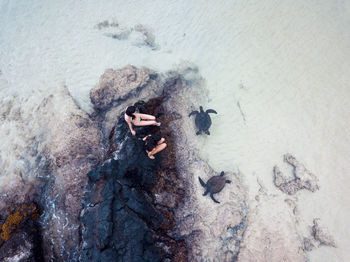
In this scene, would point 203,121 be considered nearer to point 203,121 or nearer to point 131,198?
point 203,121

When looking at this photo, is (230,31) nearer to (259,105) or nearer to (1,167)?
(259,105)

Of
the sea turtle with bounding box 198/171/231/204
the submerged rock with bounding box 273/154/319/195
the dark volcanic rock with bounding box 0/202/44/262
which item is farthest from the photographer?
the submerged rock with bounding box 273/154/319/195

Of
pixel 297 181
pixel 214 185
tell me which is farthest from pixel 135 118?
pixel 297 181

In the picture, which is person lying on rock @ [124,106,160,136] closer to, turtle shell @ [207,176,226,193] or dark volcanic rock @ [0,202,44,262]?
turtle shell @ [207,176,226,193]

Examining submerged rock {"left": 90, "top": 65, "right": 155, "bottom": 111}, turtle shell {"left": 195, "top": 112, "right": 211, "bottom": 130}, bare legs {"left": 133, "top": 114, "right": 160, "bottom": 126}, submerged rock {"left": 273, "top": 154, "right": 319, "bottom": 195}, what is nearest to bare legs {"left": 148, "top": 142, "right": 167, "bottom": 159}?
bare legs {"left": 133, "top": 114, "right": 160, "bottom": 126}

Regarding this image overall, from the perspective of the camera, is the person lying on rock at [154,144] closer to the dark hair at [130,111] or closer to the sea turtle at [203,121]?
the dark hair at [130,111]

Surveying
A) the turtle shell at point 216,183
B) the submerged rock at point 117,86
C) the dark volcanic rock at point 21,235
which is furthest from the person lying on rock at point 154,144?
the dark volcanic rock at point 21,235
